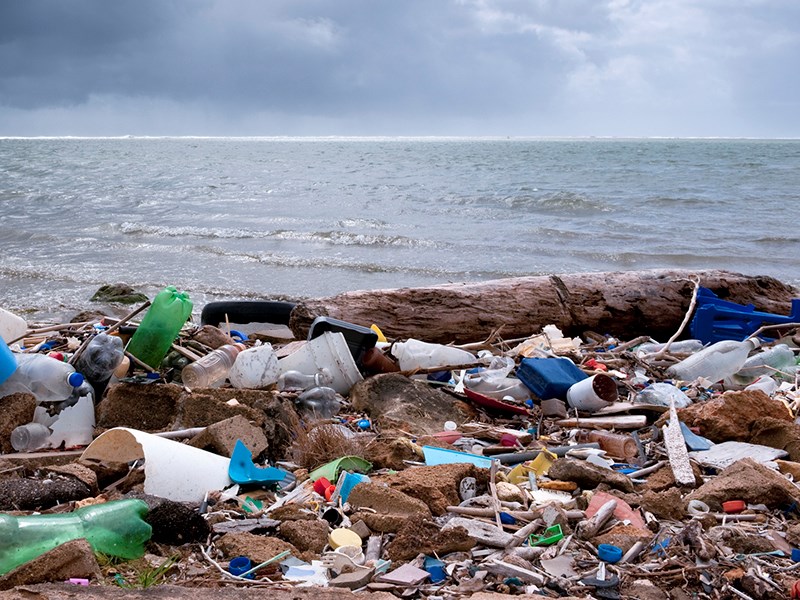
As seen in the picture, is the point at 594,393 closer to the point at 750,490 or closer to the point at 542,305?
the point at 750,490

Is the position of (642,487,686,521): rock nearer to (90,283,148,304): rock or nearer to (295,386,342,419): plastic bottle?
(295,386,342,419): plastic bottle

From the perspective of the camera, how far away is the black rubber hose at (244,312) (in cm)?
702

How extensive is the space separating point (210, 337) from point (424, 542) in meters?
3.02

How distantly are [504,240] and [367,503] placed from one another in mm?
12447

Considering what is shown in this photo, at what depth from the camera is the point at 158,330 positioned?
4.84 meters

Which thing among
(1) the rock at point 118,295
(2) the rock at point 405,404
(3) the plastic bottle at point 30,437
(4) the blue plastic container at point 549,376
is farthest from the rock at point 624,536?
(1) the rock at point 118,295

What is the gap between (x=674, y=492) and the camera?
3.29 m

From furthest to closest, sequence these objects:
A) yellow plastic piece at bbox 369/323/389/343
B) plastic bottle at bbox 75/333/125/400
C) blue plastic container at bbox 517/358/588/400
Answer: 1. yellow plastic piece at bbox 369/323/389/343
2. blue plastic container at bbox 517/358/588/400
3. plastic bottle at bbox 75/333/125/400

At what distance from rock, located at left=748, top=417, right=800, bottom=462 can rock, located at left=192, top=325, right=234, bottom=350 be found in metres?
3.41

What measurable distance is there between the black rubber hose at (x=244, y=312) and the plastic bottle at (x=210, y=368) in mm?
1859

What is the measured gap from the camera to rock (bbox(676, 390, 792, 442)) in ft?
14.1

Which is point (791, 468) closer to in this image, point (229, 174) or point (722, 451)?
point (722, 451)

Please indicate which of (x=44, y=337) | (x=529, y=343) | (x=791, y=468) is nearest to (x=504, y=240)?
(x=529, y=343)

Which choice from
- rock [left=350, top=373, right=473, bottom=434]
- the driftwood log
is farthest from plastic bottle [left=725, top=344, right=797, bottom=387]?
rock [left=350, top=373, right=473, bottom=434]
